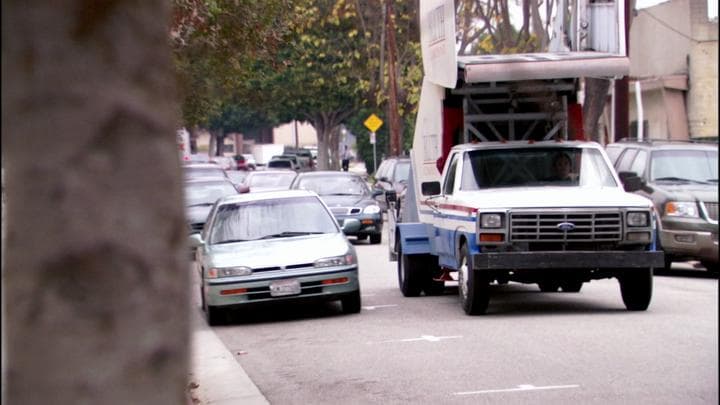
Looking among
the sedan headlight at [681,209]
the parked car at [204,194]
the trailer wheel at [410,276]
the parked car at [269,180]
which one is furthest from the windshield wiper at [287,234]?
the parked car at [269,180]

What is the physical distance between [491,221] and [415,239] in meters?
3.19

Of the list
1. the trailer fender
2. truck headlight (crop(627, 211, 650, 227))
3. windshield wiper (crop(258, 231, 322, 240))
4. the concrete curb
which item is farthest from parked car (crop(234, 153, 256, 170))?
the concrete curb

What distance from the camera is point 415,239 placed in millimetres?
16234

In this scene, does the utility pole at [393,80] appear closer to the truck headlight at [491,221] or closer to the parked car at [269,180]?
the parked car at [269,180]

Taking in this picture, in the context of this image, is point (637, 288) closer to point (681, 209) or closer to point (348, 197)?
point (681, 209)

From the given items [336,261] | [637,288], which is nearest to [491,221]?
[637,288]

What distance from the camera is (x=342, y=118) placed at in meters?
67.2

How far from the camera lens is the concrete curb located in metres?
9.42

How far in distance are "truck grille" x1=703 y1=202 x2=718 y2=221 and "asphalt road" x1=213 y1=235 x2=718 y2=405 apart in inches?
72.7

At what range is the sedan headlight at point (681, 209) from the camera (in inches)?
721

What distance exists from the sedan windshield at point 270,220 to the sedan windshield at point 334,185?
1201 cm

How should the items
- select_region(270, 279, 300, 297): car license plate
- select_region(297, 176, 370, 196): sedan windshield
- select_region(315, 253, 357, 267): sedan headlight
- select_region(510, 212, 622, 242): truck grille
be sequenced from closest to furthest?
select_region(510, 212, 622, 242): truck grille → select_region(270, 279, 300, 297): car license plate → select_region(315, 253, 357, 267): sedan headlight → select_region(297, 176, 370, 196): sedan windshield

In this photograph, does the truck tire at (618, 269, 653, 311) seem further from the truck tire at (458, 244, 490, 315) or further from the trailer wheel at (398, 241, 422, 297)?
the trailer wheel at (398, 241, 422, 297)

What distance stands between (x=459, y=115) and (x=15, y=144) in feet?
45.5
